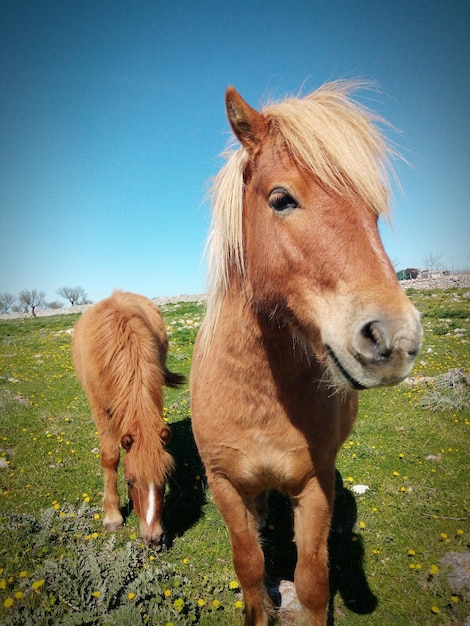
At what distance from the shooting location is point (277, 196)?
1.81m

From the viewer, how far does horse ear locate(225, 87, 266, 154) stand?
190cm

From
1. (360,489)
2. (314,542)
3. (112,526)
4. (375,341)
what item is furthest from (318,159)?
(112,526)

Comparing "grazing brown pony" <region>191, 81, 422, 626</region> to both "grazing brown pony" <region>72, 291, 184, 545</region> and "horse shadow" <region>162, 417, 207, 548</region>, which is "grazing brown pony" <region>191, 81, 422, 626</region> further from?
"horse shadow" <region>162, 417, 207, 548</region>

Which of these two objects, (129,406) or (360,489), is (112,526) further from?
(360,489)

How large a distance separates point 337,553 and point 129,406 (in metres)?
2.77

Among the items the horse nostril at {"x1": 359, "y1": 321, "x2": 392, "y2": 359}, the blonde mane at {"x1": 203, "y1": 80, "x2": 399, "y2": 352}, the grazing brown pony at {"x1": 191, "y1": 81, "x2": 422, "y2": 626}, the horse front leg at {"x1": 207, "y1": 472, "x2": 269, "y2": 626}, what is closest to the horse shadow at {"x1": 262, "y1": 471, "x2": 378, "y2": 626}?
the horse front leg at {"x1": 207, "y1": 472, "x2": 269, "y2": 626}

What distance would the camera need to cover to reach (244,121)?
1.96 metres

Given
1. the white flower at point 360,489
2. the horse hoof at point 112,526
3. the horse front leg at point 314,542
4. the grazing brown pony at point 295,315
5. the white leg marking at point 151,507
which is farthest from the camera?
the white flower at point 360,489

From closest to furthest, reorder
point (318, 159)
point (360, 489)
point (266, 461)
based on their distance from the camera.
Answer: point (318, 159), point (266, 461), point (360, 489)

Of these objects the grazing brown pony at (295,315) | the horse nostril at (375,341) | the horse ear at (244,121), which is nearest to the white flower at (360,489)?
the grazing brown pony at (295,315)

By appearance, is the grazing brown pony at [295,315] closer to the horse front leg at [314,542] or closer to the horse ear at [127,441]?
the horse front leg at [314,542]

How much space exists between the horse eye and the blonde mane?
0.17 metres

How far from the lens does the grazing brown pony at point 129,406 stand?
3.67m

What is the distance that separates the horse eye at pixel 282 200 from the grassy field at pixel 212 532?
10.8 ft
